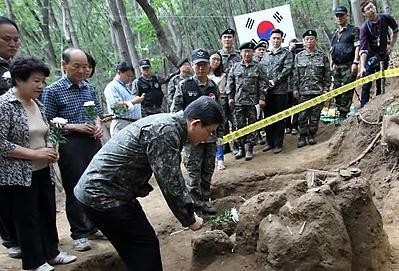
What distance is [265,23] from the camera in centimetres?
874

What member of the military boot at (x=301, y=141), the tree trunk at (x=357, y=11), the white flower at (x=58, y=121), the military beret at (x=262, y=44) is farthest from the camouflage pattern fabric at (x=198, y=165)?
the tree trunk at (x=357, y=11)

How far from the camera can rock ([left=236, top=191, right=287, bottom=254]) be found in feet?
11.5

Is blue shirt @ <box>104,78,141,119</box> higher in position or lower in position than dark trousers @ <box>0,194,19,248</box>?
higher

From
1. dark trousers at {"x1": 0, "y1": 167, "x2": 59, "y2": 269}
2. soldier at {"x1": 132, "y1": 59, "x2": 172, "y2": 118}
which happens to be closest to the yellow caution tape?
soldier at {"x1": 132, "y1": 59, "x2": 172, "y2": 118}

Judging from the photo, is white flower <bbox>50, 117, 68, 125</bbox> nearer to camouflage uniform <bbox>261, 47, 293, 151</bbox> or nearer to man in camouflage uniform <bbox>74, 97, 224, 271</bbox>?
man in camouflage uniform <bbox>74, 97, 224, 271</bbox>

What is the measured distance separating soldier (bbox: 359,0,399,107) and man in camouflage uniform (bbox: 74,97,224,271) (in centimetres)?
477

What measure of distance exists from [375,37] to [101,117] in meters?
4.50

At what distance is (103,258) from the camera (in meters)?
4.18

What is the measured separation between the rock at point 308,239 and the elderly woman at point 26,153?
1.85 meters

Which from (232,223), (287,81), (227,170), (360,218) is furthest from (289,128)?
(360,218)

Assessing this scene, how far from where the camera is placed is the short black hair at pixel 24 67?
3.33m

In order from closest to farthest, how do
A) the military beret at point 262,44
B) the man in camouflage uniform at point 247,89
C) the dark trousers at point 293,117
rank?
the man in camouflage uniform at point 247,89, the dark trousers at point 293,117, the military beret at point 262,44

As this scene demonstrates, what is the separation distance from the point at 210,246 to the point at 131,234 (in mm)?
995

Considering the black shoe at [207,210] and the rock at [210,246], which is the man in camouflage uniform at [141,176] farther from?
the black shoe at [207,210]
